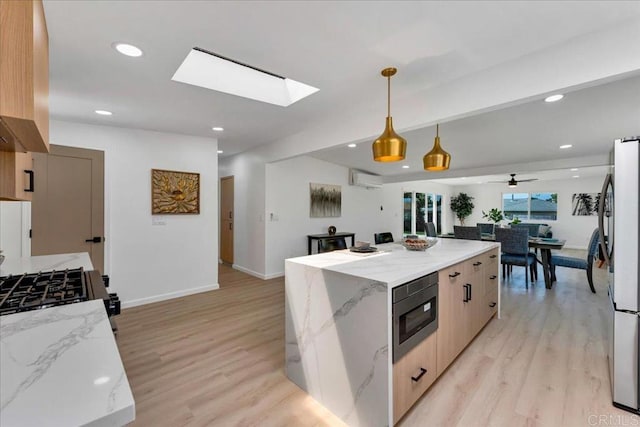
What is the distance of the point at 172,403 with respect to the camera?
1.92m

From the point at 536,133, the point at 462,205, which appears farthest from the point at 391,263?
Answer: the point at 462,205

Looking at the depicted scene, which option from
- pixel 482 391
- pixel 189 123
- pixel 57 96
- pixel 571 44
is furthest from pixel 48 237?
pixel 571 44

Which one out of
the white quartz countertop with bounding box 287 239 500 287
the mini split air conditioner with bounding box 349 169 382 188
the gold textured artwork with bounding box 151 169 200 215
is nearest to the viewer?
the white quartz countertop with bounding box 287 239 500 287

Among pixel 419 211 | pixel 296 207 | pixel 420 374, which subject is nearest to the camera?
pixel 420 374

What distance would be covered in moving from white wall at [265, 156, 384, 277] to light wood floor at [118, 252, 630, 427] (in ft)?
5.89

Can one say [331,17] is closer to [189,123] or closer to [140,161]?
[189,123]

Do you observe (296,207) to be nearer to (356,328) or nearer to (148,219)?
(148,219)

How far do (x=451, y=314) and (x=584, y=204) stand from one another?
944cm

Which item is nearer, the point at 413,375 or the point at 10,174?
the point at 10,174

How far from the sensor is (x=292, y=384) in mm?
2119

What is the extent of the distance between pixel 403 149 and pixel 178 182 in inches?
131

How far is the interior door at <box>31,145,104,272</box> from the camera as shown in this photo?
324 centimetres

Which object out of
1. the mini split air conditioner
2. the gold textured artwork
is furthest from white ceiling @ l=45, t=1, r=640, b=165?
the mini split air conditioner

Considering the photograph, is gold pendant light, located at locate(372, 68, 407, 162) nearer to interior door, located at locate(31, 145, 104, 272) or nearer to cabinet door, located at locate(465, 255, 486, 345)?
cabinet door, located at locate(465, 255, 486, 345)
